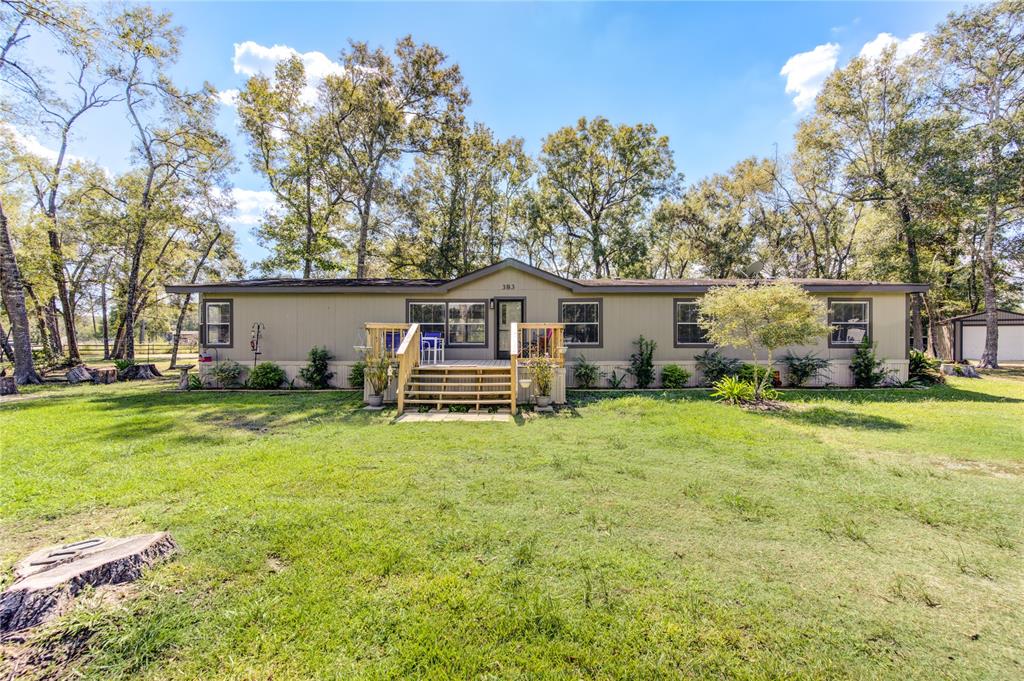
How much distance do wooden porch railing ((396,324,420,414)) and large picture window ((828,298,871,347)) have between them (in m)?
11.0

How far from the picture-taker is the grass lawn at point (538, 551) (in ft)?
6.33

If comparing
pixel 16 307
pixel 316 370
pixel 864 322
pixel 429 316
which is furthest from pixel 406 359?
pixel 16 307

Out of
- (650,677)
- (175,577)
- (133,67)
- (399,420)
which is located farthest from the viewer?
(133,67)

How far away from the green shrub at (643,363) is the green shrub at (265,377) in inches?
365

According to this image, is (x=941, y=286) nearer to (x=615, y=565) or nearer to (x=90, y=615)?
(x=615, y=565)

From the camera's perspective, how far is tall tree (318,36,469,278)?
1742 cm

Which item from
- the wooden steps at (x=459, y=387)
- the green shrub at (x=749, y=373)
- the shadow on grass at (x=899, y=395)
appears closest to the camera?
the wooden steps at (x=459, y=387)

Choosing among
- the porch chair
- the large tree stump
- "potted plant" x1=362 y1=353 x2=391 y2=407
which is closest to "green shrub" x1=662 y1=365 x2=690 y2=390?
the porch chair

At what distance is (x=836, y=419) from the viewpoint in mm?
7004

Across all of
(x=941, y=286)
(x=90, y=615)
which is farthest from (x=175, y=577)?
(x=941, y=286)

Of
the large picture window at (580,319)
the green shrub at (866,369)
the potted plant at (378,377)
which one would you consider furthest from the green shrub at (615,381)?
the green shrub at (866,369)

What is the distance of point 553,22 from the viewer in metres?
10.1

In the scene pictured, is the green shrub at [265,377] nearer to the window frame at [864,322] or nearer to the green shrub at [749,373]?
the green shrub at [749,373]

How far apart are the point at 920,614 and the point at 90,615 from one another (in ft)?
14.4
